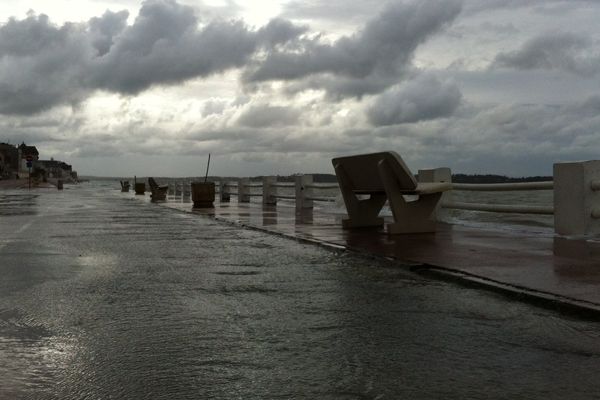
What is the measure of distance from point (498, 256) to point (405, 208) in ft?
10.7

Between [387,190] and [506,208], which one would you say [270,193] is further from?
[387,190]

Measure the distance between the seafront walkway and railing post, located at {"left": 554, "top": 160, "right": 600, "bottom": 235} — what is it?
40cm

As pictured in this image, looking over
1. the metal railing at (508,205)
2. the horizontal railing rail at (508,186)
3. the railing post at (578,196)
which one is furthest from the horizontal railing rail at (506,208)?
the railing post at (578,196)

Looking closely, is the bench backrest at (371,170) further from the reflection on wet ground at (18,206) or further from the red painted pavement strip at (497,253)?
the reflection on wet ground at (18,206)

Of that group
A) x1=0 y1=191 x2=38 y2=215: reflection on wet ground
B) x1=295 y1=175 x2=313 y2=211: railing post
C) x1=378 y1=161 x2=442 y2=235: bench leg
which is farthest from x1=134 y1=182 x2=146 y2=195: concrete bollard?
x1=378 y1=161 x2=442 y2=235: bench leg

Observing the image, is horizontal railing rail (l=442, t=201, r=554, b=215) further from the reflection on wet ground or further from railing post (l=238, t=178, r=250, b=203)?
railing post (l=238, t=178, r=250, b=203)

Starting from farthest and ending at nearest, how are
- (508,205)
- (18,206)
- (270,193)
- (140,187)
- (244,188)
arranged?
(140,187)
(244,188)
(18,206)
(270,193)
(508,205)

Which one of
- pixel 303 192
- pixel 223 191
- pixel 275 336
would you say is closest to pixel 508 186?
pixel 275 336

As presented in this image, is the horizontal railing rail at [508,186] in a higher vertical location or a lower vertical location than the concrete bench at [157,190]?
higher

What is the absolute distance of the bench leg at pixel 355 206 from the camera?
13219 millimetres

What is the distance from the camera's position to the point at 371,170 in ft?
39.9

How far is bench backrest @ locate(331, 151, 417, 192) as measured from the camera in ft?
36.1

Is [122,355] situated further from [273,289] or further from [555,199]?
[555,199]

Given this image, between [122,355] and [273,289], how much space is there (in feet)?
8.46
